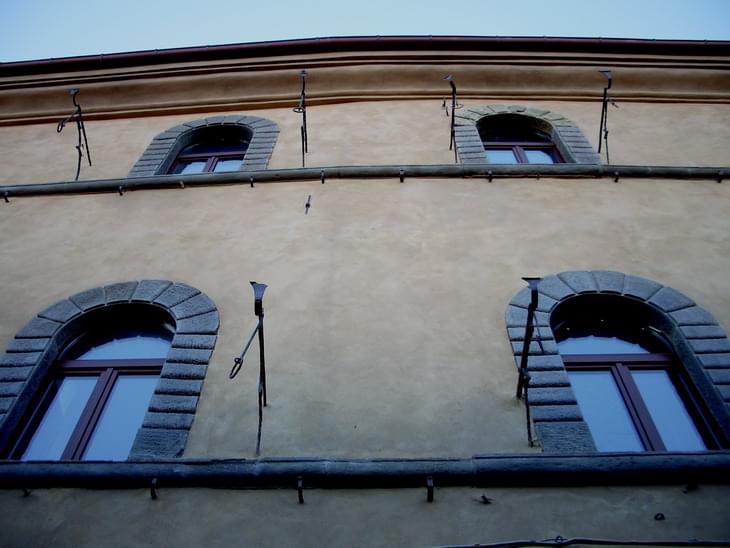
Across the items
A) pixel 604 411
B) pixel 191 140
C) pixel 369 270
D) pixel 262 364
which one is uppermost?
pixel 191 140

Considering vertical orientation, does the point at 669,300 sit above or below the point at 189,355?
above

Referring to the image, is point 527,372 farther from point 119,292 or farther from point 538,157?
point 538,157

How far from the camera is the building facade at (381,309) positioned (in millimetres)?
3621

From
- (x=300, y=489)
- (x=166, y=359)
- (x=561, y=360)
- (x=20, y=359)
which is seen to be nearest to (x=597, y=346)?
(x=561, y=360)

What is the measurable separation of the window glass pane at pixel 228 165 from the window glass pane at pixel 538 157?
11.2ft

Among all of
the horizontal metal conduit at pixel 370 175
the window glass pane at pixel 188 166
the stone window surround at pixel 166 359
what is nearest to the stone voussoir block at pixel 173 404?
the stone window surround at pixel 166 359

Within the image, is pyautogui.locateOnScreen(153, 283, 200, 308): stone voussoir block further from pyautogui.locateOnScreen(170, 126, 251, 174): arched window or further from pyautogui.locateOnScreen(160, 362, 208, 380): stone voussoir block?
pyautogui.locateOnScreen(170, 126, 251, 174): arched window

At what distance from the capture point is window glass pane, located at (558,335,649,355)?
4957 millimetres

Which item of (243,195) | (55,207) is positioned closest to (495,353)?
(243,195)

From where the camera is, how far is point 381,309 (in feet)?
16.7

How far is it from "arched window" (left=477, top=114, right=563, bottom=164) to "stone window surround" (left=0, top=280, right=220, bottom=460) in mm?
4012

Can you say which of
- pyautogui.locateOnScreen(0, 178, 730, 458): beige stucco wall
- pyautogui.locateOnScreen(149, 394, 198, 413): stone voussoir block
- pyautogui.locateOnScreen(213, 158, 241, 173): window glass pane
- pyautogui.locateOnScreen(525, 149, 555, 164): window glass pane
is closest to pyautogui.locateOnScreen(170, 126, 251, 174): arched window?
pyautogui.locateOnScreen(213, 158, 241, 173): window glass pane

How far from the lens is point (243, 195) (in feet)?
22.0

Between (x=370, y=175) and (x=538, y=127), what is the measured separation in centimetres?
268
